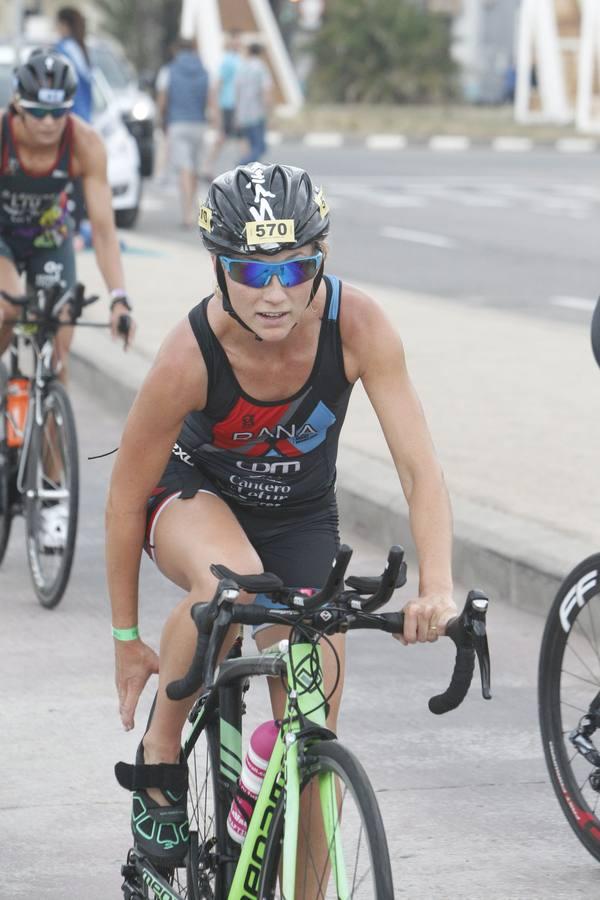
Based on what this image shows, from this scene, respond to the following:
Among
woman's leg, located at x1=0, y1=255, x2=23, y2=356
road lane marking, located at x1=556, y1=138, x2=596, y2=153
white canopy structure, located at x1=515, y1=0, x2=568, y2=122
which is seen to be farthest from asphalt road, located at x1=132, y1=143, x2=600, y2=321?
white canopy structure, located at x1=515, y1=0, x2=568, y2=122

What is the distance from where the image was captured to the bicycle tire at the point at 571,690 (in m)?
4.59

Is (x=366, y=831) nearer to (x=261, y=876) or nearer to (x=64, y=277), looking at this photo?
(x=261, y=876)

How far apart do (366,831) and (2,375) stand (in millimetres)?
4835

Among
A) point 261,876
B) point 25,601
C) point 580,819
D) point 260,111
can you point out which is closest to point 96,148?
point 25,601

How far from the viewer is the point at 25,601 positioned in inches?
281

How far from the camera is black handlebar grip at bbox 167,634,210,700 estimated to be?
10.7 feet

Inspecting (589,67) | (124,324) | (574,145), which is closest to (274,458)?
(124,324)

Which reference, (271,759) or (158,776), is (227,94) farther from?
(271,759)

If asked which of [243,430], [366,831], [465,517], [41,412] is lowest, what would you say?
[465,517]

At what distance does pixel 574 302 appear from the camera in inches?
633

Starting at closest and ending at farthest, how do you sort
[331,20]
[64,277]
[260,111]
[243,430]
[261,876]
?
[261,876] < [243,430] < [64,277] < [260,111] < [331,20]

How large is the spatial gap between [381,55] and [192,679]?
5301 centimetres

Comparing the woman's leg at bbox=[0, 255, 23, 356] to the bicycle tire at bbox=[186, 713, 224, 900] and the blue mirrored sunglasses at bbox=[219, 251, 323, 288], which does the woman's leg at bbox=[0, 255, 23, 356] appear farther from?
the blue mirrored sunglasses at bbox=[219, 251, 323, 288]

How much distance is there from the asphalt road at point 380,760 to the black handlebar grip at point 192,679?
1.04 m
